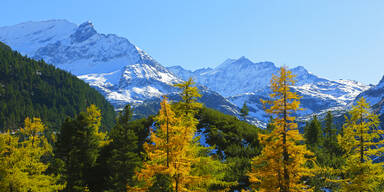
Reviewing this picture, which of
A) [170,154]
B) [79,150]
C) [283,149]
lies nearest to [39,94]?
[79,150]

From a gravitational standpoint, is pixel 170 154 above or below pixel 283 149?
below

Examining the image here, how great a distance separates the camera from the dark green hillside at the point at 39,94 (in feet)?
427

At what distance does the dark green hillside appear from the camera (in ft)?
427

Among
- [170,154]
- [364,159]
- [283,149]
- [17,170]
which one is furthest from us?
[17,170]

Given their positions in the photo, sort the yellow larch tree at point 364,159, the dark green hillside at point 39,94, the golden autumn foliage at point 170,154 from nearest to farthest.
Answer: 1. the golden autumn foliage at point 170,154
2. the yellow larch tree at point 364,159
3. the dark green hillside at point 39,94

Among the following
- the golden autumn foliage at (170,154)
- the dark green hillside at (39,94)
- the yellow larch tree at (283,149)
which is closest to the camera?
the golden autumn foliage at (170,154)

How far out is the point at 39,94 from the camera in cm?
15425

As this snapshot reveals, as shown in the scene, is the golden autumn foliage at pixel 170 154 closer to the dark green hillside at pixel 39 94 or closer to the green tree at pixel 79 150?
the green tree at pixel 79 150

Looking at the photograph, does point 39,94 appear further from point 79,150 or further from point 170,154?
point 170,154

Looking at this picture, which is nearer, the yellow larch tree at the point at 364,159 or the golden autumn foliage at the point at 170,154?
the golden autumn foliage at the point at 170,154

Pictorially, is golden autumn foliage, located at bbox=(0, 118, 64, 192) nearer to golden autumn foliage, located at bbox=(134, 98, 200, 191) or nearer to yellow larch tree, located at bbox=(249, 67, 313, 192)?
golden autumn foliage, located at bbox=(134, 98, 200, 191)

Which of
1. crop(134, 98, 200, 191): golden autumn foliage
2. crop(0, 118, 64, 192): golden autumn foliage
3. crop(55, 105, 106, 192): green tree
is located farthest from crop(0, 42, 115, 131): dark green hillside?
crop(134, 98, 200, 191): golden autumn foliage

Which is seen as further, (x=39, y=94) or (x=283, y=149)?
(x=39, y=94)

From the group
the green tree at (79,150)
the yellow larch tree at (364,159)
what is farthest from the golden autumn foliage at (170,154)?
the green tree at (79,150)
